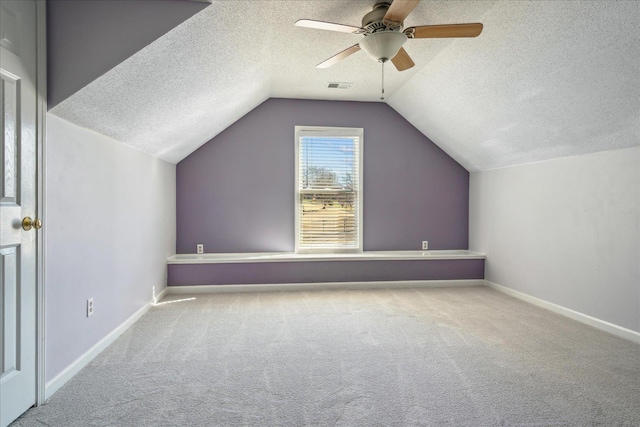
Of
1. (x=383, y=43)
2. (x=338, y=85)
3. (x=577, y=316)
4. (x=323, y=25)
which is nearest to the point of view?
(x=323, y=25)

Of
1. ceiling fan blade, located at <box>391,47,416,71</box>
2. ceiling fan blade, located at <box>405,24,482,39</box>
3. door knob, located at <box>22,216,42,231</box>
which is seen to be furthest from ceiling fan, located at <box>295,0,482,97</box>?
door knob, located at <box>22,216,42,231</box>

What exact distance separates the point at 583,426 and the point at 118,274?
3306 mm

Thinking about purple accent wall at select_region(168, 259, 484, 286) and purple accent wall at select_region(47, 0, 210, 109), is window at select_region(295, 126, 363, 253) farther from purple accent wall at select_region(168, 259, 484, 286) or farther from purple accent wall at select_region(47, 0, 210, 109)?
purple accent wall at select_region(47, 0, 210, 109)

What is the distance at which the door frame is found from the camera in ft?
6.79

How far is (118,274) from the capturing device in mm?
3141

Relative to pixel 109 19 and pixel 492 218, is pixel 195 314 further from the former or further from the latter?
pixel 492 218

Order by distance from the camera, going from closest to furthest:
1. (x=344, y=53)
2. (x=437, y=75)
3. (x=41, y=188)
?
(x=41, y=188) < (x=344, y=53) < (x=437, y=75)

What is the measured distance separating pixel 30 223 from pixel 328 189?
362 centimetres

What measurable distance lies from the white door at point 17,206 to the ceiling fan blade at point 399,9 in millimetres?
1970

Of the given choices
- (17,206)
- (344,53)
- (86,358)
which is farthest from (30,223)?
(344,53)

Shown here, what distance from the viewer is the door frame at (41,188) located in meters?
2.07

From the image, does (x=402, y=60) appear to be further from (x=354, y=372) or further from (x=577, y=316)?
(x=577, y=316)

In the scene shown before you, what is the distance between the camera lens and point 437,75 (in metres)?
3.88

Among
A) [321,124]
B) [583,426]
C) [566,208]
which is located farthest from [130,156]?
[566,208]
